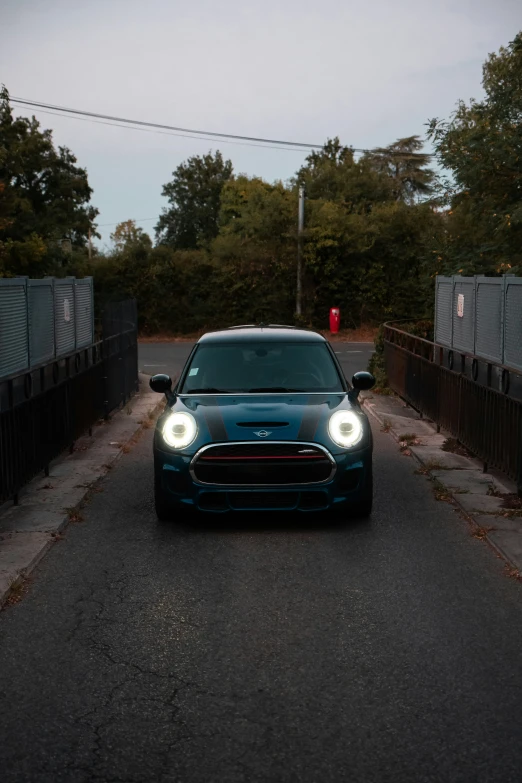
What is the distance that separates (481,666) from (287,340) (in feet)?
17.0

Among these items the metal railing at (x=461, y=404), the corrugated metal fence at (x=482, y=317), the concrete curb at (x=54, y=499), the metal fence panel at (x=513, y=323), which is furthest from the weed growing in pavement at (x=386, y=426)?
the metal fence panel at (x=513, y=323)

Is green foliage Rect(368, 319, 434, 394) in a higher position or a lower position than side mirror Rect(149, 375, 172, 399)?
lower

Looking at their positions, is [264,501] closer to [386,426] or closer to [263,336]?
[263,336]

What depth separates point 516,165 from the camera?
918 inches

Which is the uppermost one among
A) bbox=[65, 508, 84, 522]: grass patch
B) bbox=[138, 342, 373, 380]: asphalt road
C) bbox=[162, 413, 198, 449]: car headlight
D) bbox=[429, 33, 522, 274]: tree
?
bbox=[429, 33, 522, 274]: tree

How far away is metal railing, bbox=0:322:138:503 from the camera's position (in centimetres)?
966

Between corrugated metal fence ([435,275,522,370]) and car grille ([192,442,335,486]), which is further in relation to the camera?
corrugated metal fence ([435,275,522,370])

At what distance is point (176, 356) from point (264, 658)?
27.9 metres

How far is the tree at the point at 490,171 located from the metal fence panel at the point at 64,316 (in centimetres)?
1024

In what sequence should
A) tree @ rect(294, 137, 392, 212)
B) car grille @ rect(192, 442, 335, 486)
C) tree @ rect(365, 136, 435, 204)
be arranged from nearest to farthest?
car grille @ rect(192, 442, 335, 486), tree @ rect(294, 137, 392, 212), tree @ rect(365, 136, 435, 204)

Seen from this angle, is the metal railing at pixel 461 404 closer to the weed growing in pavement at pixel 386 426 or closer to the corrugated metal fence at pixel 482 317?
the corrugated metal fence at pixel 482 317

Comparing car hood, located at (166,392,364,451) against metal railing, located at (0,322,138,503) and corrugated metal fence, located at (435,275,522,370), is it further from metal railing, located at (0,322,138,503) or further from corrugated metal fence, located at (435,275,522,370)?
corrugated metal fence, located at (435,275,522,370)

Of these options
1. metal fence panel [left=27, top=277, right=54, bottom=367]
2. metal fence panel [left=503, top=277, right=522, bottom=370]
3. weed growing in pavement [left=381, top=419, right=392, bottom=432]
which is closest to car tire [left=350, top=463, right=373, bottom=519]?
metal fence panel [left=503, top=277, right=522, bottom=370]

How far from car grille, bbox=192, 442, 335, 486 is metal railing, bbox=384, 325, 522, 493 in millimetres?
2253
